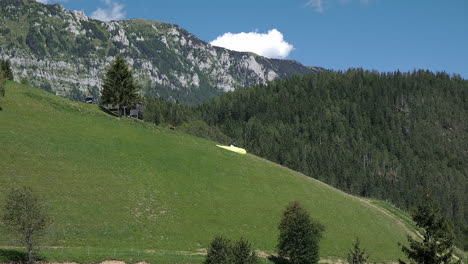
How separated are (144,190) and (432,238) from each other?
4028 centimetres

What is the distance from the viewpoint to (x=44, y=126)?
78.0 m

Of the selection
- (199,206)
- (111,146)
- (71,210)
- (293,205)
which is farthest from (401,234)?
(71,210)

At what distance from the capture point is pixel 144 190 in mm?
68812

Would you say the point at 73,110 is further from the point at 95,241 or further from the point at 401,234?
the point at 401,234

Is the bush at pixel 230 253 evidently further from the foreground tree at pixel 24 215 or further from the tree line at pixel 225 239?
the foreground tree at pixel 24 215

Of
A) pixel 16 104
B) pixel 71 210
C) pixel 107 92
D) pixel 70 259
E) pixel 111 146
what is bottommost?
pixel 70 259

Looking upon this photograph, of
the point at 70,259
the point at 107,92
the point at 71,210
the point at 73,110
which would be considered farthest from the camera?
the point at 107,92

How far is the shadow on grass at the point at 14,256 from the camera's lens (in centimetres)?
4256

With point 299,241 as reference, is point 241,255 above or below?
below

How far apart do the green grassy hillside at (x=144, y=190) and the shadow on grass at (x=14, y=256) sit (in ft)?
6.62

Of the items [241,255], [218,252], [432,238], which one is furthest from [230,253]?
[432,238]

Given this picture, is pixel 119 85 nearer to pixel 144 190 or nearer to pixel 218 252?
pixel 144 190

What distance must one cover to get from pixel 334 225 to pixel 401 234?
19.9 m

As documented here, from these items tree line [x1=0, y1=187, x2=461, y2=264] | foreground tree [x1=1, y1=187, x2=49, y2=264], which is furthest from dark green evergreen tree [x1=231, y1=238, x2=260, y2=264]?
foreground tree [x1=1, y1=187, x2=49, y2=264]
